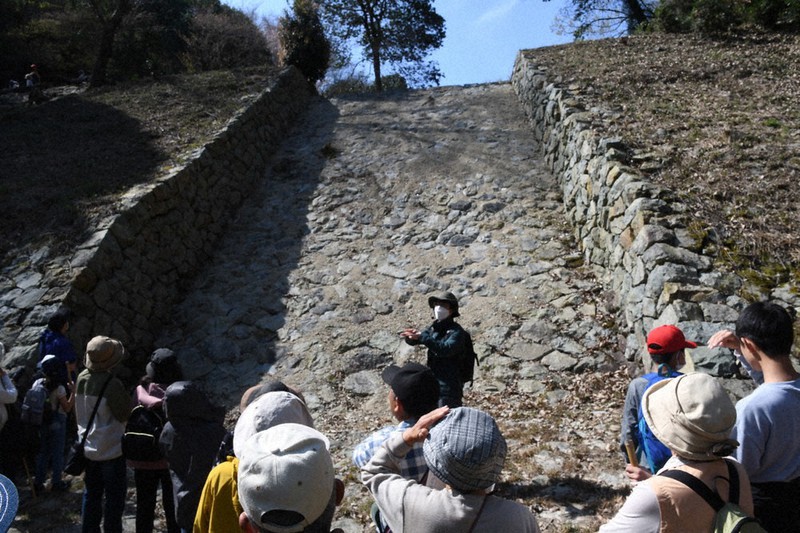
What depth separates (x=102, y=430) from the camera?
12.3 feet

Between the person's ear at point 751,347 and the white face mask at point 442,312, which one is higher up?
the person's ear at point 751,347

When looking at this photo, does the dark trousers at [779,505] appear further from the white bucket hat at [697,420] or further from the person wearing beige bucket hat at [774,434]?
the white bucket hat at [697,420]

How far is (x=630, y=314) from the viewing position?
580 centimetres

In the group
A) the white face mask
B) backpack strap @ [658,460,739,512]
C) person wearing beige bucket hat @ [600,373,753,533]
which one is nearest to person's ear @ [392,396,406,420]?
person wearing beige bucket hat @ [600,373,753,533]

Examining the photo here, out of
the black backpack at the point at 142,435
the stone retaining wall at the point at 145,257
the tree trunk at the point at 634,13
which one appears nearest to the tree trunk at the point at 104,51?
the stone retaining wall at the point at 145,257

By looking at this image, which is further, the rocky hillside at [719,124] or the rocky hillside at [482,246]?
the rocky hillside at [719,124]

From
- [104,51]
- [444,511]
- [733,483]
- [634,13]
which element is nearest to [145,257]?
[444,511]

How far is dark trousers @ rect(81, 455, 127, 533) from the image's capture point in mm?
3779

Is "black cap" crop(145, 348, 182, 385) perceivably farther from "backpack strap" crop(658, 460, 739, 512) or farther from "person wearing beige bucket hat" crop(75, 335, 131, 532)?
"backpack strap" crop(658, 460, 739, 512)

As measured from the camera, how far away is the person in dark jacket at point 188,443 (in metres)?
3.09

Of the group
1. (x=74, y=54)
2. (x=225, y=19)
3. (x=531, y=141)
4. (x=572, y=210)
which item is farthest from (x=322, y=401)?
(x=74, y=54)

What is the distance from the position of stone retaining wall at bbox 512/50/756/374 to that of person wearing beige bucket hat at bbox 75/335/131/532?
414 centimetres

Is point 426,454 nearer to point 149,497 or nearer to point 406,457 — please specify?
point 406,457

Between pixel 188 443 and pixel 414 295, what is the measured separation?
446 centimetres
